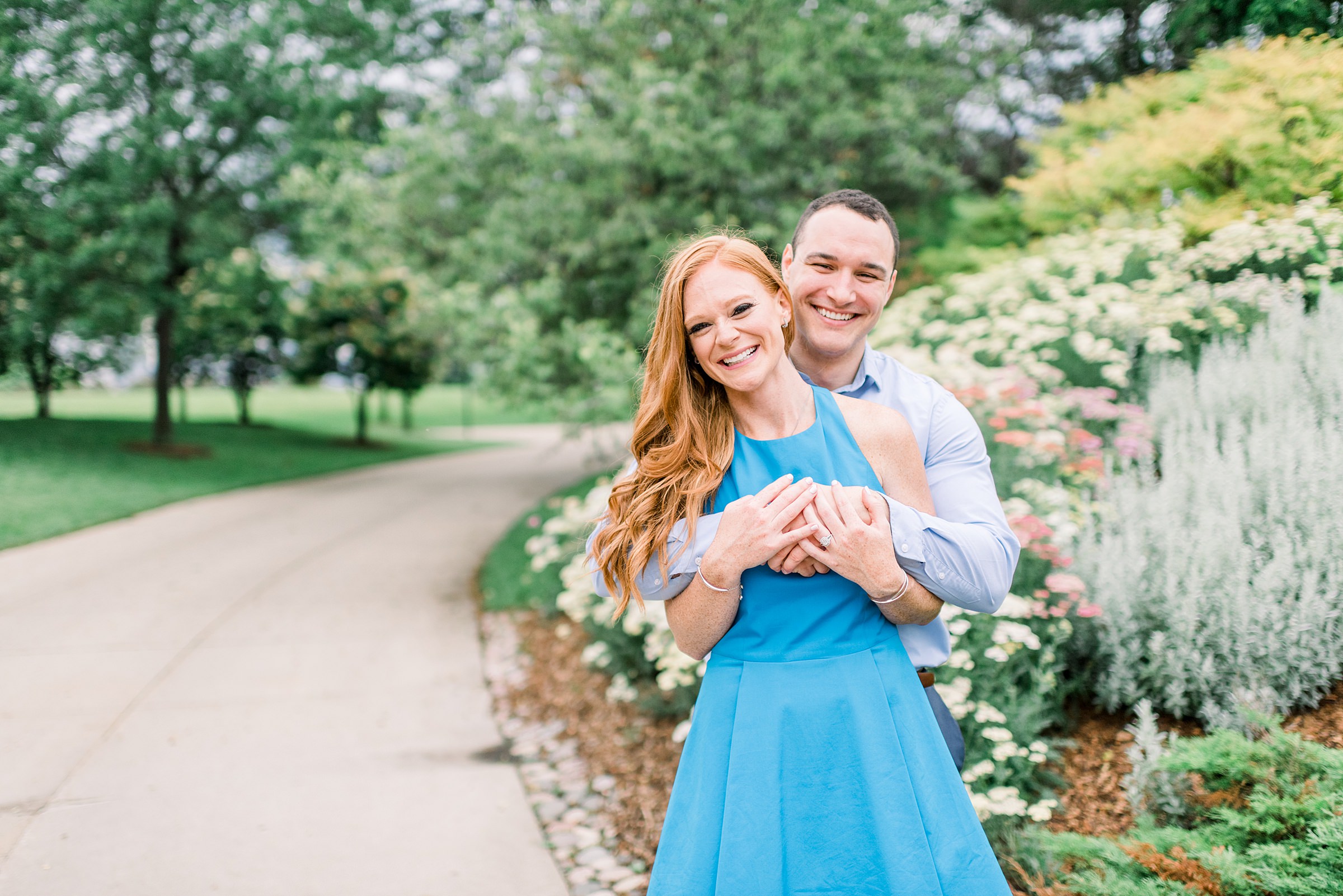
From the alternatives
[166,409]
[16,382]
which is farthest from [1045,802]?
[16,382]

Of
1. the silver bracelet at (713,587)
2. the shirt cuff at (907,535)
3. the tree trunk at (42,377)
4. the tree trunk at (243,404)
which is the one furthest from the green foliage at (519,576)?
the tree trunk at (243,404)

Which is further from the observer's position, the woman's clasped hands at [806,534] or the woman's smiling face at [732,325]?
the woman's smiling face at [732,325]

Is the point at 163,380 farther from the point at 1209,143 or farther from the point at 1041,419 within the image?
the point at 1209,143

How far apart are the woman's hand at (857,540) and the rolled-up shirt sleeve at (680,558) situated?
195mm

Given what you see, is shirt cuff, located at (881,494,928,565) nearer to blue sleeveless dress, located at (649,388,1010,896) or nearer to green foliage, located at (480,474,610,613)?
blue sleeveless dress, located at (649,388,1010,896)

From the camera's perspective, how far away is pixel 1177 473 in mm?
3807

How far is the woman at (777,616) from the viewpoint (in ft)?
5.39

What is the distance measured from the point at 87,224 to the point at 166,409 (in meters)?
4.63

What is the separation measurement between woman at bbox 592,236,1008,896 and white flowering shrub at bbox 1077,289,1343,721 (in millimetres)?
2044

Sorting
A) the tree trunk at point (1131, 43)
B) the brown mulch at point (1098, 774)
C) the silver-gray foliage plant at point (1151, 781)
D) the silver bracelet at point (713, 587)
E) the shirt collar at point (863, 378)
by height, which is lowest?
the brown mulch at point (1098, 774)

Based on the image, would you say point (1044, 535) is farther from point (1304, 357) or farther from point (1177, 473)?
point (1304, 357)

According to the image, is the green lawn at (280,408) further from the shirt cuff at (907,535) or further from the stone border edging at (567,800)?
the shirt cuff at (907,535)

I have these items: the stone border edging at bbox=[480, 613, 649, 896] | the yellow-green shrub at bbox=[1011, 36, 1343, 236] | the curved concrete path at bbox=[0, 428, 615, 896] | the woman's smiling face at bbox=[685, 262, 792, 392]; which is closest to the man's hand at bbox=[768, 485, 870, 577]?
the woman's smiling face at bbox=[685, 262, 792, 392]

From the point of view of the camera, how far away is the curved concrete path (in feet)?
11.1
